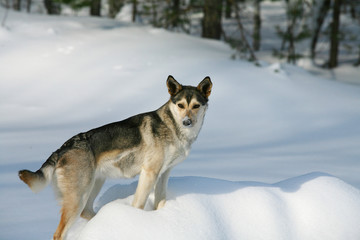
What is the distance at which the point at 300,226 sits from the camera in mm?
4371

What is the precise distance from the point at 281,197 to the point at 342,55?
773 inches

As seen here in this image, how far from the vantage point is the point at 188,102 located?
4246 mm

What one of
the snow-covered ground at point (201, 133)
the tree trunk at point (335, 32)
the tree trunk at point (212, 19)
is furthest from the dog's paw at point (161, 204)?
the tree trunk at point (335, 32)

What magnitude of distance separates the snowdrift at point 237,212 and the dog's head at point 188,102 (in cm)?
68

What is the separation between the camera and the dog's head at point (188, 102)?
4215 millimetres

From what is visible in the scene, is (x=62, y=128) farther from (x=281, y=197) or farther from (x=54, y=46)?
(x=281, y=197)

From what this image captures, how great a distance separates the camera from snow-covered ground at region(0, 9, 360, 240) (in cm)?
425

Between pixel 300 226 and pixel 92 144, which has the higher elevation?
pixel 92 144

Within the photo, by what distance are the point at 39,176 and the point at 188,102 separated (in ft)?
4.73

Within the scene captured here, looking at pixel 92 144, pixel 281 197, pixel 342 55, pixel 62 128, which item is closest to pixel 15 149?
pixel 62 128

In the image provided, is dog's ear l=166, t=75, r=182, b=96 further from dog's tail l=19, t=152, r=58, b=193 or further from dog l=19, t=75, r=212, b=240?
dog's tail l=19, t=152, r=58, b=193

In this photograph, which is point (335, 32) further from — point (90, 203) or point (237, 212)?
point (90, 203)

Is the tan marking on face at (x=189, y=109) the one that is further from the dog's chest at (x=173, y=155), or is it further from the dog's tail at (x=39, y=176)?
the dog's tail at (x=39, y=176)

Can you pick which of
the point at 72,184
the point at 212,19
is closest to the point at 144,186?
the point at 72,184
